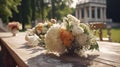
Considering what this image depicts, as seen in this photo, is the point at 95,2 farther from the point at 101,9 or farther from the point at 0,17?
the point at 0,17

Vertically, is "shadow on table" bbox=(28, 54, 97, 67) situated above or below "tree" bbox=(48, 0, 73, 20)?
above

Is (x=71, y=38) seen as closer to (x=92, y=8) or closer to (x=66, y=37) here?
(x=66, y=37)

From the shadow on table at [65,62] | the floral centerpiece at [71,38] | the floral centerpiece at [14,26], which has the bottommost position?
the floral centerpiece at [14,26]

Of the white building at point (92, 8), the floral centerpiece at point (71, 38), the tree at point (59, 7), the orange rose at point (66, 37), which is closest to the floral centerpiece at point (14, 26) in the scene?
the floral centerpiece at point (71, 38)

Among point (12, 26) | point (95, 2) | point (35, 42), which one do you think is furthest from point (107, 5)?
point (35, 42)

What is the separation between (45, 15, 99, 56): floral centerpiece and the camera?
104 inches

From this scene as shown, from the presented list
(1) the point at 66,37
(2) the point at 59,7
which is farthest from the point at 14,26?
(2) the point at 59,7

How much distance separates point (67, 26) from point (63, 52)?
→ 254 millimetres

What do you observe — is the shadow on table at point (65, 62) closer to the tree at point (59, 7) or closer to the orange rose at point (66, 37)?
the orange rose at point (66, 37)

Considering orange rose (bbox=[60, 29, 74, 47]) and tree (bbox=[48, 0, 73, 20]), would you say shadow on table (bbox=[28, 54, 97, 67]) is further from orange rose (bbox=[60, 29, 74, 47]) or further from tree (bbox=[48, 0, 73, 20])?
tree (bbox=[48, 0, 73, 20])

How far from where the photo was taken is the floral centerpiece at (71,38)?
263 centimetres

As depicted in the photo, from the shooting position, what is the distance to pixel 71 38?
103 inches

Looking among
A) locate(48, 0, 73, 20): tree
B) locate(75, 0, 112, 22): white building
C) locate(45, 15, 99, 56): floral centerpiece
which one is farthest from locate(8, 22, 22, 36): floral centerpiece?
locate(75, 0, 112, 22): white building

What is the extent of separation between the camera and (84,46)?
8.78 ft
